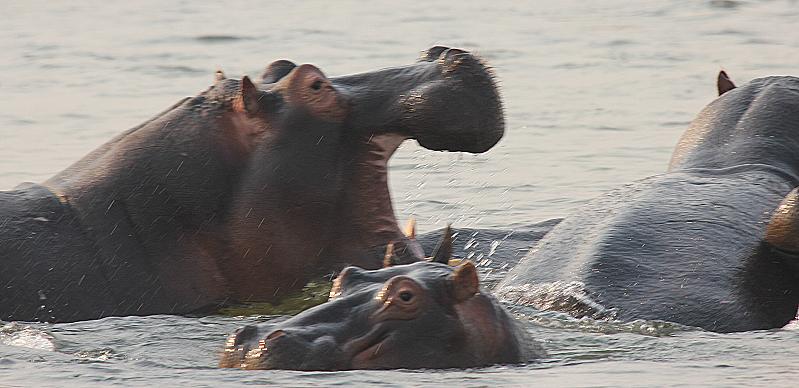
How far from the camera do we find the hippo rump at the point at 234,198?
20.6ft

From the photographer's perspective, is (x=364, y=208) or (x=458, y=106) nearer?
(x=458, y=106)

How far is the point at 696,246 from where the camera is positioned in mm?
6703

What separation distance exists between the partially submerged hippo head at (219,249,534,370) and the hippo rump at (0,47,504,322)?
1135 millimetres

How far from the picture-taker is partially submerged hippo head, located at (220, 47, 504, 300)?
6316 mm

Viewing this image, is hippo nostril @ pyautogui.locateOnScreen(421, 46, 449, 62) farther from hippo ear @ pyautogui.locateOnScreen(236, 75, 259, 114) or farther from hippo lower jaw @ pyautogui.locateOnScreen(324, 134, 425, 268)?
hippo ear @ pyautogui.locateOnScreen(236, 75, 259, 114)

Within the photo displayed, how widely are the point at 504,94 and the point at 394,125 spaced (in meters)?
6.92

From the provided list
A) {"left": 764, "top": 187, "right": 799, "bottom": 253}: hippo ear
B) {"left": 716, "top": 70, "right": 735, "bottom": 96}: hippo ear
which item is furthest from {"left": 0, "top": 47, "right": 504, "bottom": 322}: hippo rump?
{"left": 716, "top": 70, "right": 735, "bottom": 96}: hippo ear

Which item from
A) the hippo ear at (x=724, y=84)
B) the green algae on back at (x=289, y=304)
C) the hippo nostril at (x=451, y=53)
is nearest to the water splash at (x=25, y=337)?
the green algae on back at (x=289, y=304)

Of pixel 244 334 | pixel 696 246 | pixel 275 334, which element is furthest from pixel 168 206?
pixel 696 246

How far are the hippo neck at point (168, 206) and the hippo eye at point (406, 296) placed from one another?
1420 mm

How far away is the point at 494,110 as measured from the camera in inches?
251

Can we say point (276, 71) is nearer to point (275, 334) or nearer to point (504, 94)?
point (275, 334)

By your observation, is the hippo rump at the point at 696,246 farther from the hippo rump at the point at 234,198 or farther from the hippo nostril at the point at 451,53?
the hippo nostril at the point at 451,53

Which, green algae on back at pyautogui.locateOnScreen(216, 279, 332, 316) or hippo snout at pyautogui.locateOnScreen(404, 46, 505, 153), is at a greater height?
hippo snout at pyautogui.locateOnScreen(404, 46, 505, 153)
